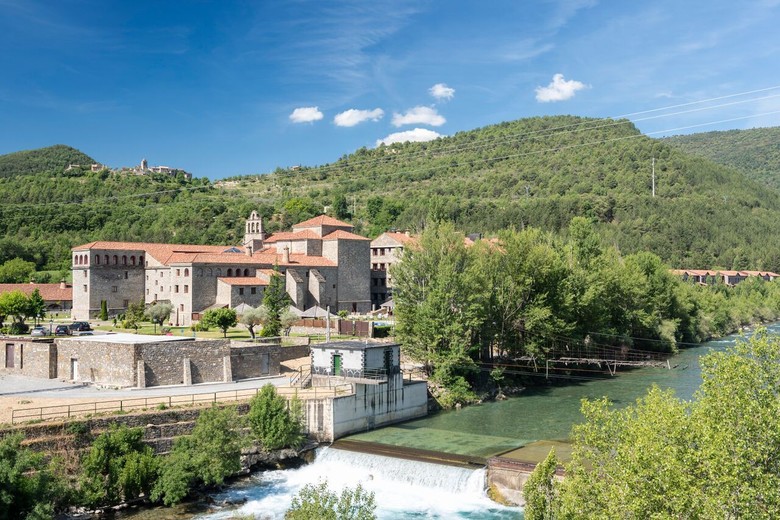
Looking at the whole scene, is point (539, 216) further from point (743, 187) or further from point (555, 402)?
point (555, 402)

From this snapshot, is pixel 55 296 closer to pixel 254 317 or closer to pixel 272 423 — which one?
pixel 254 317

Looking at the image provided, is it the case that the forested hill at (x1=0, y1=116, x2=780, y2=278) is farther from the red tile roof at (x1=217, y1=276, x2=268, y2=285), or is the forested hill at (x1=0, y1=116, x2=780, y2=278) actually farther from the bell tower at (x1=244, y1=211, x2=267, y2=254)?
the red tile roof at (x1=217, y1=276, x2=268, y2=285)

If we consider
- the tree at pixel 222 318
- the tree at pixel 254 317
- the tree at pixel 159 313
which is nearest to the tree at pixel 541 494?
the tree at pixel 222 318

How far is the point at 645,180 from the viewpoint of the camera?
146875 mm

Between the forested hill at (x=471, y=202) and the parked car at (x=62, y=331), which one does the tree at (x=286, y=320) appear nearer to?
the parked car at (x=62, y=331)

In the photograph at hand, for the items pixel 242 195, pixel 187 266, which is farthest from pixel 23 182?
pixel 187 266

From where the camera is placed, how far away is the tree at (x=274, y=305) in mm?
48344

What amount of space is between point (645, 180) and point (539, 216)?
36.4m

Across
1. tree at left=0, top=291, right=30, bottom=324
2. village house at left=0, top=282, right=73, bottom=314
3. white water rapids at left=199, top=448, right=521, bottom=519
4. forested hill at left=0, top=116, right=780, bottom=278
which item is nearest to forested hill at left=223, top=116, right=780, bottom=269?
forested hill at left=0, top=116, right=780, bottom=278

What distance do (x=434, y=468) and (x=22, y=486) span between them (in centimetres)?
1449

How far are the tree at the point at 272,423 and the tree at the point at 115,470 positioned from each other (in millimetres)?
4770

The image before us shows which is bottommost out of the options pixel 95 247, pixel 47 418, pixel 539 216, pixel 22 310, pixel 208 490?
pixel 208 490

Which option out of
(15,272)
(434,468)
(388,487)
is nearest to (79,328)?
(388,487)

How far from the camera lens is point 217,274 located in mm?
59438
